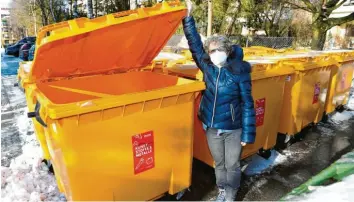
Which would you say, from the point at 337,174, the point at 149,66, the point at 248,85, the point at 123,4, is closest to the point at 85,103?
the point at 248,85

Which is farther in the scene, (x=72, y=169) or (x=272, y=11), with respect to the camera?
(x=272, y=11)

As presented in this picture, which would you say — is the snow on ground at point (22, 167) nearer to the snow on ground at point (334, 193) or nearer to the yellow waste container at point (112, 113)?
the yellow waste container at point (112, 113)

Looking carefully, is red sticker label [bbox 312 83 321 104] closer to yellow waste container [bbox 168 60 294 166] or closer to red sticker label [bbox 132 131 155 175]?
yellow waste container [bbox 168 60 294 166]

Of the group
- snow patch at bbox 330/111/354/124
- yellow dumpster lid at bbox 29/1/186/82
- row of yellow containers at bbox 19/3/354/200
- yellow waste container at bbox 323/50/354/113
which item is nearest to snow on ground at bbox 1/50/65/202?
row of yellow containers at bbox 19/3/354/200

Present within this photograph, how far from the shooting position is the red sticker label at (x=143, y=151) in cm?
224

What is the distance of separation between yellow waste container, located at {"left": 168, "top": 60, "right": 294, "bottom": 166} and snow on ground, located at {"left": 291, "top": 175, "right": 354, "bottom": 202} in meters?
0.95

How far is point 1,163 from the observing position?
3.60 meters

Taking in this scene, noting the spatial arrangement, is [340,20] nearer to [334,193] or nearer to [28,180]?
[334,193]

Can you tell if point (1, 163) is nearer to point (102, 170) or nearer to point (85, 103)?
point (102, 170)

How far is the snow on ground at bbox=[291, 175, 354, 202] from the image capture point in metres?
2.39

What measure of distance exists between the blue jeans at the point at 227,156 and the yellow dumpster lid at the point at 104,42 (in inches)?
44.2

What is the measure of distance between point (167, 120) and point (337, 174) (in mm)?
2093

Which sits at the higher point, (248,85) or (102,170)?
(248,85)

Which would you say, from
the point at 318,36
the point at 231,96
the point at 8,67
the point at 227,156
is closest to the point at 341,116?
the point at 227,156
